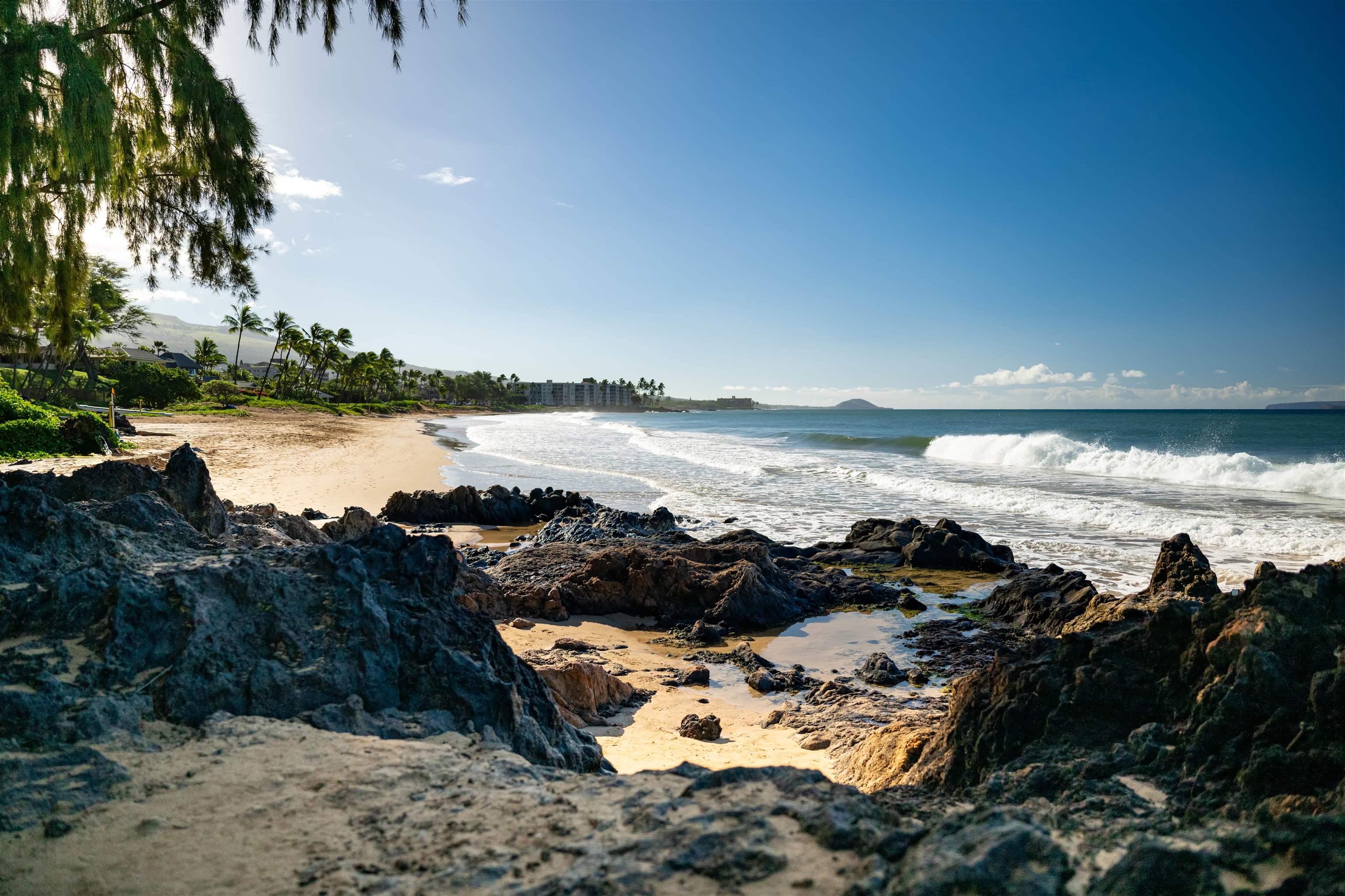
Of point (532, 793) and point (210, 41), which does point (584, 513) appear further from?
point (532, 793)

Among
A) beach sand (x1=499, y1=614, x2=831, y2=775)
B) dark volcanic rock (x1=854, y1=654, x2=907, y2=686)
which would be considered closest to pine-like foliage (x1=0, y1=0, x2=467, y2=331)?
beach sand (x1=499, y1=614, x2=831, y2=775)

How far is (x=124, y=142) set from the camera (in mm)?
7500

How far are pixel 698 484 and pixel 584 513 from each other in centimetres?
909

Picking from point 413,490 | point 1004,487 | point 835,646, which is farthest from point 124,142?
point 1004,487

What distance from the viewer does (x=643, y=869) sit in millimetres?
1713

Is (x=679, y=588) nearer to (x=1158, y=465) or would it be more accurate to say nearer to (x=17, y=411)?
(x=17, y=411)

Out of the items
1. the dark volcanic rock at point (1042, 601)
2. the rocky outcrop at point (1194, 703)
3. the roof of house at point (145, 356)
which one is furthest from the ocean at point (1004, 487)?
the roof of house at point (145, 356)

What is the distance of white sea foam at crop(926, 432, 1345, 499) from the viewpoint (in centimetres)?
2072

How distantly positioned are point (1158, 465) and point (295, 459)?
1295 inches

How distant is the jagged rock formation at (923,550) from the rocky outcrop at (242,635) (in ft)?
28.6

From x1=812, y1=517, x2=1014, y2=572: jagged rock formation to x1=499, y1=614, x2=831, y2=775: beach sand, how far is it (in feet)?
17.0

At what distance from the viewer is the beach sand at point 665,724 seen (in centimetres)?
463

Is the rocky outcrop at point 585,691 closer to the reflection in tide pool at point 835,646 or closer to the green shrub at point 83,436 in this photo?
the reflection in tide pool at point 835,646

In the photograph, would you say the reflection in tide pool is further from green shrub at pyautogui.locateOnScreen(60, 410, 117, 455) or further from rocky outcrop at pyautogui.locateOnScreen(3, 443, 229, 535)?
green shrub at pyautogui.locateOnScreen(60, 410, 117, 455)
